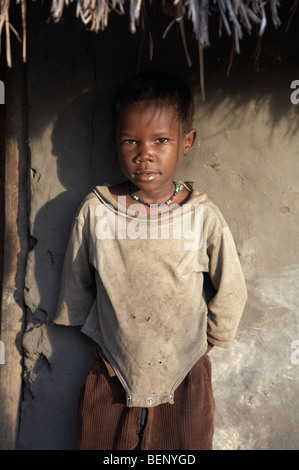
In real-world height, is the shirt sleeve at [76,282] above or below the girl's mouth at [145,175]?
below

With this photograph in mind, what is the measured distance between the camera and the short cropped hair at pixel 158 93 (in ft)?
6.77

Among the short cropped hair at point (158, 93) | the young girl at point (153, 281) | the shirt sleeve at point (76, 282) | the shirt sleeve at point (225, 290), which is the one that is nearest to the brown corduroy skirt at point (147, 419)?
the young girl at point (153, 281)

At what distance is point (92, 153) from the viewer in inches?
93.0

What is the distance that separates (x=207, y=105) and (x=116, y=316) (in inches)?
37.4

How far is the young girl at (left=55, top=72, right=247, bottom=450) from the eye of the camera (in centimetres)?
209

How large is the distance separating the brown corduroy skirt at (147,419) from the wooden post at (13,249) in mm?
451

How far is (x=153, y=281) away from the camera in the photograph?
2.13 metres

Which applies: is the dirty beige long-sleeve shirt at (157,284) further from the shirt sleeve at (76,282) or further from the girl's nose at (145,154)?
the girl's nose at (145,154)

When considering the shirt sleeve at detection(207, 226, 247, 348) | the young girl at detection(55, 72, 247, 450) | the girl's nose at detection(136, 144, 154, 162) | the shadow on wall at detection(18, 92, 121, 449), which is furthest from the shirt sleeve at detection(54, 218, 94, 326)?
the shirt sleeve at detection(207, 226, 247, 348)

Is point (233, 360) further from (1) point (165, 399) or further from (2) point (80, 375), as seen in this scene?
(2) point (80, 375)

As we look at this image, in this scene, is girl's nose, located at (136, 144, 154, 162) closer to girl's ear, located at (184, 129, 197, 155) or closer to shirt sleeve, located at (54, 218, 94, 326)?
girl's ear, located at (184, 129, 197, 155)

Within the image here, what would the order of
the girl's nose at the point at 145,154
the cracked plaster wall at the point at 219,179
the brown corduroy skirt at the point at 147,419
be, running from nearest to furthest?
the girl's nose at the point at 145,154 → the brown corduroy skirt at the point at 147,419 → the cracked plaster wall at the point at 219,179

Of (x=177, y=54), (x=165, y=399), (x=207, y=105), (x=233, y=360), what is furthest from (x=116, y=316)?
(x=177, y=54)

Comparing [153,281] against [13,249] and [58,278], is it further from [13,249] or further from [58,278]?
[13,249]
